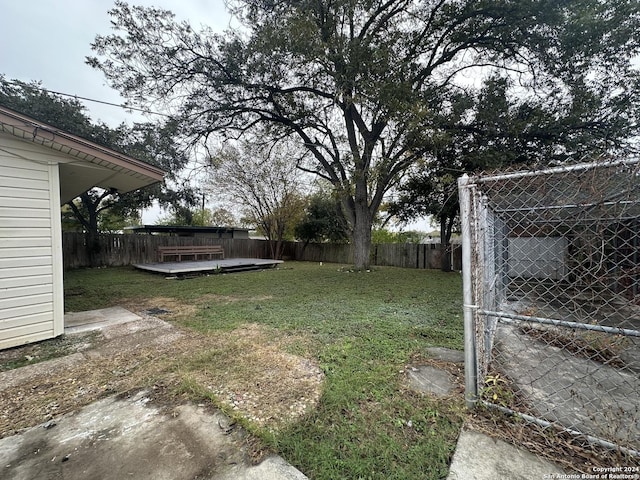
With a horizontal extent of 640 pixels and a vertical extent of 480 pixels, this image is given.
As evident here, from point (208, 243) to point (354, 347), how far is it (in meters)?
12.4

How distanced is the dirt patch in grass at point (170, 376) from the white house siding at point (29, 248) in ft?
0.95

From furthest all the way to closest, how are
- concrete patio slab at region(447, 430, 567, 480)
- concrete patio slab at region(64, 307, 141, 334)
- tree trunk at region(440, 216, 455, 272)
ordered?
tree trunk at region(440, 216, 455, 272) → concrete patio slab at region(64, 307, 141, 334) → concrete patio slab at region(447, 430, 567, 480)

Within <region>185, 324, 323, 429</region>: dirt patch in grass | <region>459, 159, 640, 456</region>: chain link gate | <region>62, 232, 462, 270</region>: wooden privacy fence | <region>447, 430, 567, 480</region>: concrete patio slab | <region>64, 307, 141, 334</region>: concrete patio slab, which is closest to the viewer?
<region>447, 430, 567, 480</region>: concrete patio slab

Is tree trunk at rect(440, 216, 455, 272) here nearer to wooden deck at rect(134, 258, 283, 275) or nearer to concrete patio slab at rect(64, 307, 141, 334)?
wooden deck at rect(134, 258, 283, 275)

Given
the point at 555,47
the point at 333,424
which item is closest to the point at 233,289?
the point at 333,424

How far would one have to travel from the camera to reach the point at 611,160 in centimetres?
126

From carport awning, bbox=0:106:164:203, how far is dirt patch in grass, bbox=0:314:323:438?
220 centimetres

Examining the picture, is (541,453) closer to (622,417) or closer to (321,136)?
(622,417)

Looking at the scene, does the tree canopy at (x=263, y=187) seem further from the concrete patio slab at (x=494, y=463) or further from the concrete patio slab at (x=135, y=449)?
the concrete patio slab at (x=494, y=463)

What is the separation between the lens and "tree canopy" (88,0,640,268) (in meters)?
5.82

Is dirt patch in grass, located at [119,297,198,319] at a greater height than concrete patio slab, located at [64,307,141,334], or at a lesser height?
lesser

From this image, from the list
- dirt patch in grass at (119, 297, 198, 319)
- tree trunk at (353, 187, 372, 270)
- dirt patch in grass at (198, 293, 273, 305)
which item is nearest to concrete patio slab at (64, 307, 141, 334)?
dirt patch in grass at (119, 297, 198, 319)

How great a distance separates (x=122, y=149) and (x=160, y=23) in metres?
5.83

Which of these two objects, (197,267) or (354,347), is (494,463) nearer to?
(354,347)
